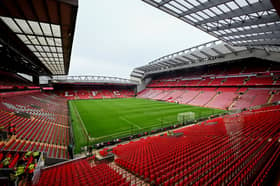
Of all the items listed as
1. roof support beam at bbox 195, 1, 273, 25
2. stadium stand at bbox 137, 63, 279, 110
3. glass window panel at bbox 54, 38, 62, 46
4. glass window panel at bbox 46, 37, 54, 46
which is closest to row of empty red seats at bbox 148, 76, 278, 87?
stadium stand at bbox 137, 63, 279, 110

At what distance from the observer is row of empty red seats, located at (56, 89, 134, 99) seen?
46156 millimetres

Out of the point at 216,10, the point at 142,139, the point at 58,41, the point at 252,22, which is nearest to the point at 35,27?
the point at 58,41

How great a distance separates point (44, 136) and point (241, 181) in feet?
41.9

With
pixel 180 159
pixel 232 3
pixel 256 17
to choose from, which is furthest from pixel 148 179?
pixel 256 17

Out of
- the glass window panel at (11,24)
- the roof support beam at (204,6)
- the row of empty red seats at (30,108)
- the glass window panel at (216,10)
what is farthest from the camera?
the row of empty red seats at (30,108)

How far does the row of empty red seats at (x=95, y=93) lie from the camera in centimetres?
4616

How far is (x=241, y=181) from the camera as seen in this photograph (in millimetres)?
3664

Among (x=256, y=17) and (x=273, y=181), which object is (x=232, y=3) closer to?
(x=256, y=17)

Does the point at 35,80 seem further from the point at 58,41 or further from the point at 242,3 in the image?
the point at 242,3

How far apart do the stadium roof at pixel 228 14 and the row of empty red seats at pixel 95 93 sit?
43655mm

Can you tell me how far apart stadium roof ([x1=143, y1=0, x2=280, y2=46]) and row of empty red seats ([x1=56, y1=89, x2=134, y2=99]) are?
43655mm

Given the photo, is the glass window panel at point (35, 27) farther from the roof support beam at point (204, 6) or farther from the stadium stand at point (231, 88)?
the stadium stand at point (231, 88)

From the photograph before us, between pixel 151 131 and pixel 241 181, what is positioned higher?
pixel 241 181

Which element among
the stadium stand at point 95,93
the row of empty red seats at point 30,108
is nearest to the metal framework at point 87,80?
the stadium stand at point 95,93
